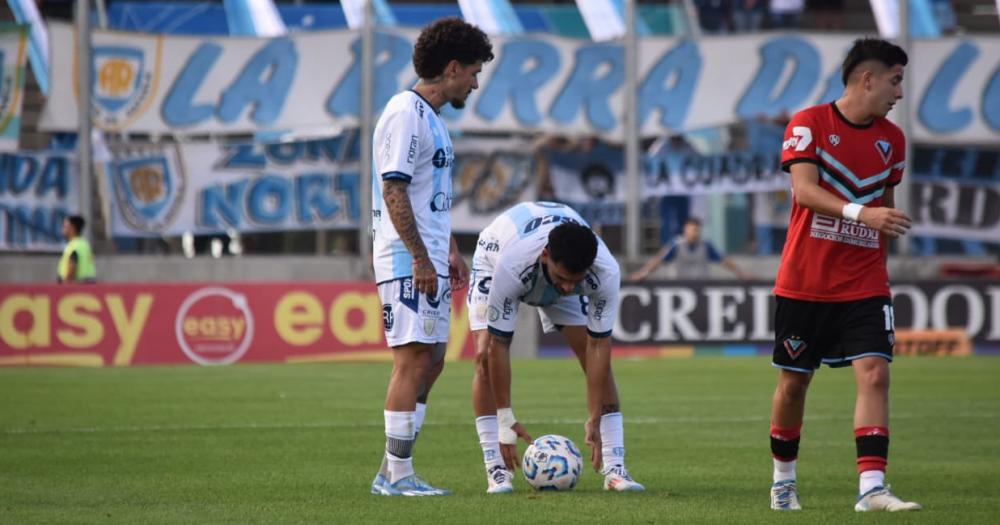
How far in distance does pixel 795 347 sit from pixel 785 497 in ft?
2.39

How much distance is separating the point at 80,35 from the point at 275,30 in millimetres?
4005

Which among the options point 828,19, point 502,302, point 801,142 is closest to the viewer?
point 801,142

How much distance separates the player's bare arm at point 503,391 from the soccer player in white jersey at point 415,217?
1.43ft

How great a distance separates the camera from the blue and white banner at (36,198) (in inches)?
1043

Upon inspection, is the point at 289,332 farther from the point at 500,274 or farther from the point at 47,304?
the point at 500,274

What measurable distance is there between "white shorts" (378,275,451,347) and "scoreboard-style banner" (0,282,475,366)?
574 inches

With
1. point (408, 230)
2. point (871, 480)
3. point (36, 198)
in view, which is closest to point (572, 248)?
point (408, 230)

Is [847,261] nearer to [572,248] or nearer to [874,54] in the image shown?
[874,54]

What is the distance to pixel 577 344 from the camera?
9273mm

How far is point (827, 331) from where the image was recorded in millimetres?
7746

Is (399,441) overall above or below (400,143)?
below

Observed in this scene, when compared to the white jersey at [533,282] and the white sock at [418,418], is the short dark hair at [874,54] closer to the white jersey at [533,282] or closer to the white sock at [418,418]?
the white jersey at [533,282]

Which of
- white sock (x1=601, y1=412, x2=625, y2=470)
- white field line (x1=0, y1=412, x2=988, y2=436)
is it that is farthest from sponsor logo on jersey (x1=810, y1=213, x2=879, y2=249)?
white field line (x1=0, y1=412, x2=988, y2=436)

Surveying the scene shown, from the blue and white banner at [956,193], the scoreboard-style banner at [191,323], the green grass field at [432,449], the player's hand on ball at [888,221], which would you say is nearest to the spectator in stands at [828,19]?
the blue and white banner at [956,193]
